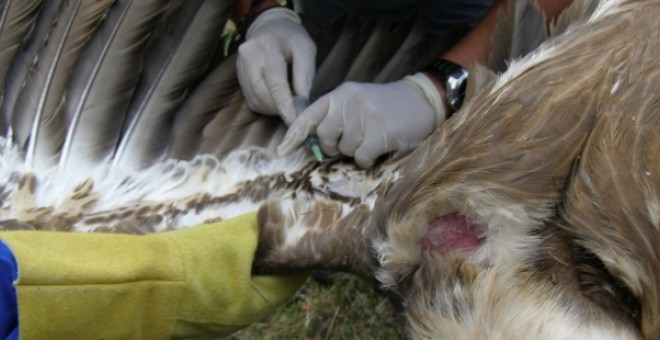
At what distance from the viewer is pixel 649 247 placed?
117cm

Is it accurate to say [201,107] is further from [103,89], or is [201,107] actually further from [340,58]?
[340,58]

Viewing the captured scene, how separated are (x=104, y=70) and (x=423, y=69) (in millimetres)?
787

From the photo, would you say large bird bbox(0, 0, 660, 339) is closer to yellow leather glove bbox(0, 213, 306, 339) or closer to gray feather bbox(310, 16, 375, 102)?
gray feather bbox(310, 16, 375, 102)

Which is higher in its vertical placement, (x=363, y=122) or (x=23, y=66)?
(x=23, y=66)

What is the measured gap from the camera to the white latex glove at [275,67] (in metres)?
1.84

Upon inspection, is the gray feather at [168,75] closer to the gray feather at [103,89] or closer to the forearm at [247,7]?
the gray feather at [103,89]

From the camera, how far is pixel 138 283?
133cm

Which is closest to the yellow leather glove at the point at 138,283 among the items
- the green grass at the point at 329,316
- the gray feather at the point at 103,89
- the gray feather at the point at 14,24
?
the gray feather at the point at 103,89

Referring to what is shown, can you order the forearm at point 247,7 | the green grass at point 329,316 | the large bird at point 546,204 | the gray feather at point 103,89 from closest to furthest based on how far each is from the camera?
the large bird at point 546,204 < the gray feather at point 103,89 < the forearm at point 247,7 < the green grass at point 329,316

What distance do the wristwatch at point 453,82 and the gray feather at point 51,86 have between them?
837mm

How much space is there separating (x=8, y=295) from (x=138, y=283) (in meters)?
0.21

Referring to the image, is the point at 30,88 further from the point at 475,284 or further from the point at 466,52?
the point at 475,284

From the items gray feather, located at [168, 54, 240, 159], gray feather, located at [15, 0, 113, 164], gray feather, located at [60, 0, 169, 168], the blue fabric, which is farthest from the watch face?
the blue fabric

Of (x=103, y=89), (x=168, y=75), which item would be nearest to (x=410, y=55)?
(x=168, y=75)
